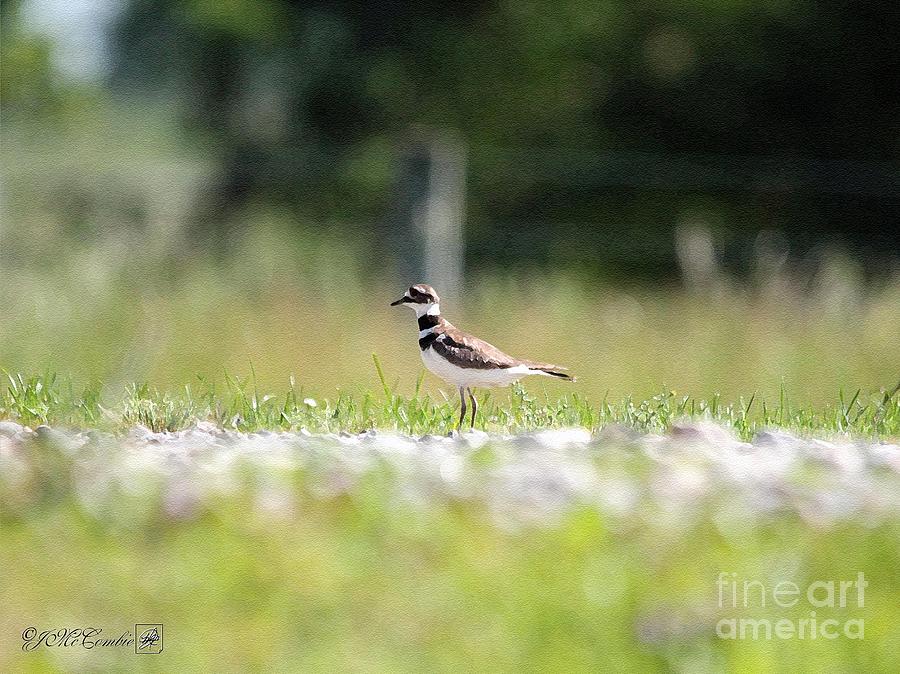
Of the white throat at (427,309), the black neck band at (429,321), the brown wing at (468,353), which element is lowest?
the brown wing at (468,353)

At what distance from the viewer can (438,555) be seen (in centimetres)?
348

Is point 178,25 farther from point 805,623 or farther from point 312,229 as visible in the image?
point 805,623

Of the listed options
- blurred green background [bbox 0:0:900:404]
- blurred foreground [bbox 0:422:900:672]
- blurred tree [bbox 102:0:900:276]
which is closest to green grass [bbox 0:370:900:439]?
blurred foreground [bbox 0:422:900:672]

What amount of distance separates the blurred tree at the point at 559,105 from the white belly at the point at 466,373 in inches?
461

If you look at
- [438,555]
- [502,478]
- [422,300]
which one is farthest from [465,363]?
[438,555]

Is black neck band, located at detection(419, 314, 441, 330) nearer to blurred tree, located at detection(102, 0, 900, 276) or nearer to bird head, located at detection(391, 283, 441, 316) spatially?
bird head, located at detection(391, 283, 441, 316)

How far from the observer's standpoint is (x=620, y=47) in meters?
19.2

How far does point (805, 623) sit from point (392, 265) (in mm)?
8410

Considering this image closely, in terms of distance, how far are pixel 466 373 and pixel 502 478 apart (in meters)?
2.10

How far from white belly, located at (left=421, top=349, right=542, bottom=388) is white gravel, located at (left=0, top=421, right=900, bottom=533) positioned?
1475 mm

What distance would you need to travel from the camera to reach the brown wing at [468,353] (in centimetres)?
595

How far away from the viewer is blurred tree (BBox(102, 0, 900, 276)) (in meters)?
18.2

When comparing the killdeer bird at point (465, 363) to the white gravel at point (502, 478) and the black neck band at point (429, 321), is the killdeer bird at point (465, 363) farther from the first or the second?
the white gravel at point (502, 478)

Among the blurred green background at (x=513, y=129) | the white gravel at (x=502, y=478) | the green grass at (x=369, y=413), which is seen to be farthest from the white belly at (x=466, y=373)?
the blurred green background at (x=513, y=129)
